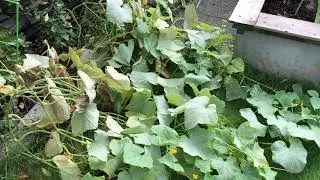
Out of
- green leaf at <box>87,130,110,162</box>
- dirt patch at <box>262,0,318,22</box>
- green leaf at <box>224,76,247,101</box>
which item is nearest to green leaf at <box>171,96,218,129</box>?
green leaf at <box>87,130,110,162</box>

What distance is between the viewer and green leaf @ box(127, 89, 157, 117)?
9.45 ft

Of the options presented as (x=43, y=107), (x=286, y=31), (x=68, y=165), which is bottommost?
(x=68, y=165)

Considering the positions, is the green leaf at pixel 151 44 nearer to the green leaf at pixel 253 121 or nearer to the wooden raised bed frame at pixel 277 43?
the wooden raised bed frame at pixel 277 43

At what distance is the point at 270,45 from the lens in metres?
3.49

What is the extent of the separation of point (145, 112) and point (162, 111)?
0.11 meters

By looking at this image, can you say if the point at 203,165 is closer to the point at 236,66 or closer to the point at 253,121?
the point at 253,121

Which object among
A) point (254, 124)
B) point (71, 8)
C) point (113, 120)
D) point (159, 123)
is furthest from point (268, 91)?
point (71, 8)

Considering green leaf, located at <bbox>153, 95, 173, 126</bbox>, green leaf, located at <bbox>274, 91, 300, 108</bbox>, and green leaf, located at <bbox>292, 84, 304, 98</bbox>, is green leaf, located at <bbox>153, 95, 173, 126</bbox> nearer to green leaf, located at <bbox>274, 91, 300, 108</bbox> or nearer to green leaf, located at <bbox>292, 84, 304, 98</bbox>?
green leaf, located at <bbox>274, 91, 300, 108</bbox>

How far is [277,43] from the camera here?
3461 mm

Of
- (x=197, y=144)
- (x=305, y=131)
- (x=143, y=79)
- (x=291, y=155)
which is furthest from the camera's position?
(x=143, y=79)

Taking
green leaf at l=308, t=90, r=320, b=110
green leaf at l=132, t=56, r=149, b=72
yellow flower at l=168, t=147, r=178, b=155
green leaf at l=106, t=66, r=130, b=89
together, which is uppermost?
green leaf at l=106, t=66, r=130, b=89

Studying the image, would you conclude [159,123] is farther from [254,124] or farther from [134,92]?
[254,124]

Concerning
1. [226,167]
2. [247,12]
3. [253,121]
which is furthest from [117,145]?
[247,12]

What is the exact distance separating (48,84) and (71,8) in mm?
1172
